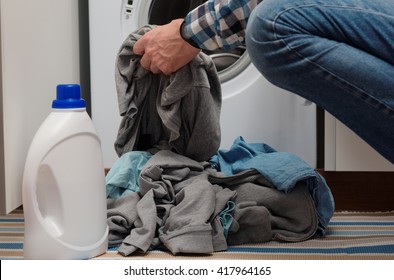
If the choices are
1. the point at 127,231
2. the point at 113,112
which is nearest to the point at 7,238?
the point at 127,231

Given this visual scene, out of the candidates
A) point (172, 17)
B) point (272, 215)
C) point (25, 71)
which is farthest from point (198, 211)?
point (172, 17)

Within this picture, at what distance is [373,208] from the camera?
158 centimetres

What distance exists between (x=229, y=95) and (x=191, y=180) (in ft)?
1.79

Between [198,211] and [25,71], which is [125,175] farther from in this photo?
[25,71]

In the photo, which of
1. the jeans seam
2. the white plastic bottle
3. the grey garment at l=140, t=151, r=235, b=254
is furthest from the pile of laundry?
the jeans seam

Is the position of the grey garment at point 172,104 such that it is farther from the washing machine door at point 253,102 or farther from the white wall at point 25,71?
the washing machine door at point 253,102

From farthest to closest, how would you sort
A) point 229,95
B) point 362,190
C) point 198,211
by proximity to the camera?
point 229,95 → point 362,190 → point 198,211

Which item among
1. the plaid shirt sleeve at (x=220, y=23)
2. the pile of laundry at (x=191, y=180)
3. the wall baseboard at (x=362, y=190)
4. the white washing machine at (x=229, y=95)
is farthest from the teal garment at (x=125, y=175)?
the wall baseboard at (x=362, y=190)

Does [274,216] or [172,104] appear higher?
[172,104]

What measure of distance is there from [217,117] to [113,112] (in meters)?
0.49

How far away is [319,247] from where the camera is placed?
1.17m

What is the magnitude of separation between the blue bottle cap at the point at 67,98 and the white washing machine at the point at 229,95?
28.9 inches

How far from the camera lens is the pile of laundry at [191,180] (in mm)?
1142

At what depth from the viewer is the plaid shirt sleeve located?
3.59 ft
